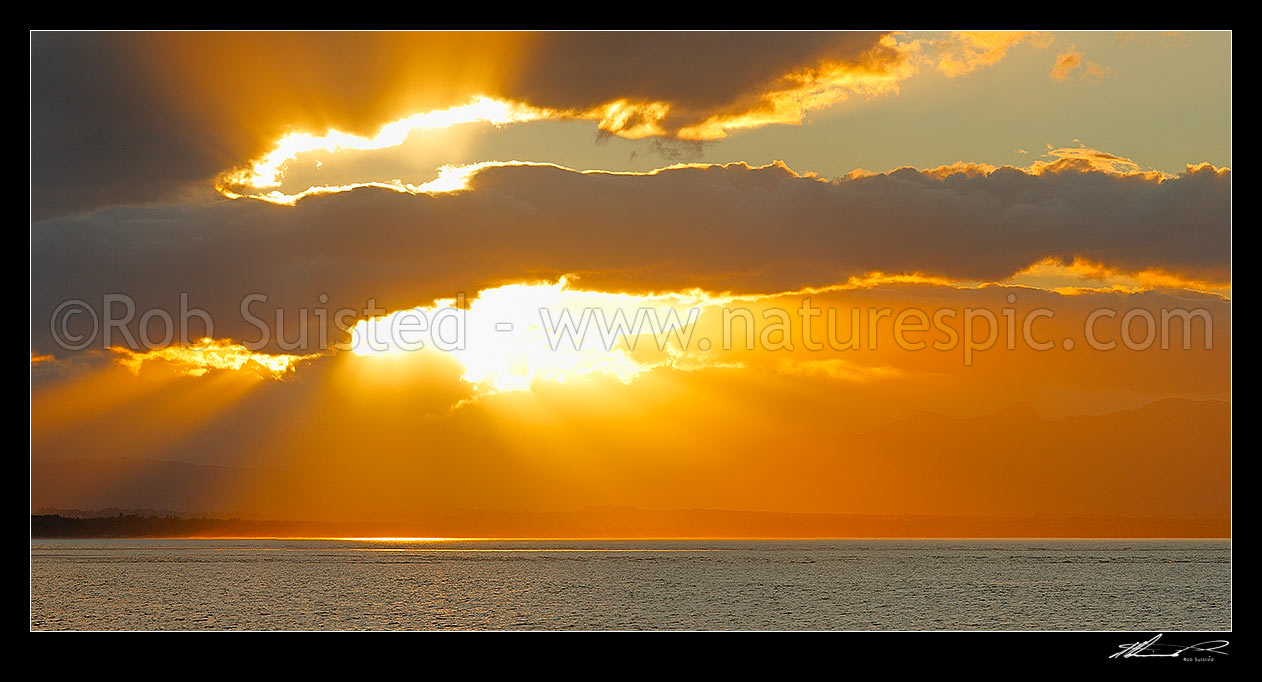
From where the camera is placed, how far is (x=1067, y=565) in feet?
447

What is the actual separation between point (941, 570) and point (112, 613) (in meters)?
84.8
